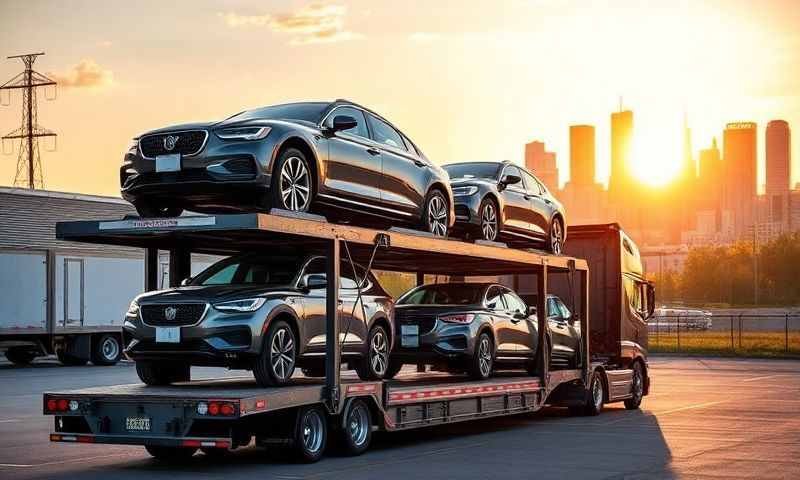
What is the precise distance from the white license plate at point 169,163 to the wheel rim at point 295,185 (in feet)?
3.40

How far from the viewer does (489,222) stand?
725 inches

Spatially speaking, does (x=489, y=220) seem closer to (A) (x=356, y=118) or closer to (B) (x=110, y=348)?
(A) (x=356, y=118)

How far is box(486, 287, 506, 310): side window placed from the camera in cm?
1817

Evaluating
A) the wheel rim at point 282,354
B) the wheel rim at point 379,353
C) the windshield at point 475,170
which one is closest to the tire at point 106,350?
the windshield at point 475,170

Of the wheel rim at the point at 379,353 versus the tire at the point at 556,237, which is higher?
the tire at the point at 556,237

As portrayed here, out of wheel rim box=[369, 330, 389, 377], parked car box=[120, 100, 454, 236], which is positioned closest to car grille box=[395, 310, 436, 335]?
wheel rim box=[369, 330, 389, 377]

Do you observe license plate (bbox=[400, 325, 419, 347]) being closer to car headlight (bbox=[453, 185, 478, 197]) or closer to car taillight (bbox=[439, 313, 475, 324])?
car taillight (bbox=[439, 313, 475, 324])

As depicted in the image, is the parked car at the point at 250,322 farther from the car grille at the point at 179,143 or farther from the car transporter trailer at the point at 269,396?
the car grille at the point at 179,143

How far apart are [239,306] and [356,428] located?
2.32 m

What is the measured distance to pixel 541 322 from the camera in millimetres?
19266

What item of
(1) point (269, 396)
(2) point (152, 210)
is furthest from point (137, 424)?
(2) point (152, 210)

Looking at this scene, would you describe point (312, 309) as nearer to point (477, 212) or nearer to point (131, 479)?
point (131, 479)

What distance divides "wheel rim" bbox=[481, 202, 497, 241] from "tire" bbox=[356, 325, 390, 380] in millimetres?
3386

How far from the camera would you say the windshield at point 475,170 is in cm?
1895
